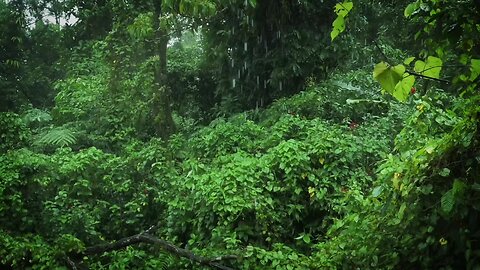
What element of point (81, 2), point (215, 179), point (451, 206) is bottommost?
point (215, 179)

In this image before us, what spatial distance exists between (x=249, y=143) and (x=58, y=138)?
112 inches

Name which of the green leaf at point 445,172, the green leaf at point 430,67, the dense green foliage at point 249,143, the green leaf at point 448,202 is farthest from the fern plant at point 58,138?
the green leaf at point 430,67

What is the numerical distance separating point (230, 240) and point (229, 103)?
4.23m

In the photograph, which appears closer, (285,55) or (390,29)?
(285,55)

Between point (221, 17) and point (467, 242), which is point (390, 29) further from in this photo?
point (467, 242)

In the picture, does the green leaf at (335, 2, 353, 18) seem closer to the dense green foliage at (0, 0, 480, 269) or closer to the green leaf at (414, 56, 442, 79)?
the dense green foliage at (0, 0, 480, 269)

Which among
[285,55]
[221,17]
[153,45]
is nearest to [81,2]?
[153,45]

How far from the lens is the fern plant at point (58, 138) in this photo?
7070 mm

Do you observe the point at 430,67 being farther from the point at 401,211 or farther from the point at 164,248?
the point at 164,248

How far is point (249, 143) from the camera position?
19.9 feet

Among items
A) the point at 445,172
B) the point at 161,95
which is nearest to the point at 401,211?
the point at 445,172

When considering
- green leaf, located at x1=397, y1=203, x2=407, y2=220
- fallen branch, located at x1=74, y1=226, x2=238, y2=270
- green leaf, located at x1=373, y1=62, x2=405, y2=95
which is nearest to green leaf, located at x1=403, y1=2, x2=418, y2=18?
green leaf, located at x1=373, y1=62, x2=405, y2=95

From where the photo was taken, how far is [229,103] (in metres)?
8.45

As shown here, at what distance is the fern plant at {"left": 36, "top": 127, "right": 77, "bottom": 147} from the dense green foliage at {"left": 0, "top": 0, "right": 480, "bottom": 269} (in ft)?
0.10
